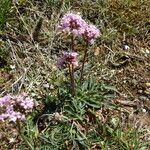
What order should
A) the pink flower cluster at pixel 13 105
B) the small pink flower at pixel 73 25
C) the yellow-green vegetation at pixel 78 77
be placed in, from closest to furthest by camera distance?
the pink flower cluster at pixel 13 105 → the small pink flower at pixel 73 25 → the yellow-green vegetation at pixel 78 77

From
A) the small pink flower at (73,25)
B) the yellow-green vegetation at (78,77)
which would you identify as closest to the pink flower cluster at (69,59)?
the small pink flower at (73,25)

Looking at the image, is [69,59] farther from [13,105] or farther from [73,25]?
[13,105]

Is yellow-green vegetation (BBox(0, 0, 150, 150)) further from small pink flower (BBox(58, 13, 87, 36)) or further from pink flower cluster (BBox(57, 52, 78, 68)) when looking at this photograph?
small pink flower (BBox(58, 13, 87, 36))

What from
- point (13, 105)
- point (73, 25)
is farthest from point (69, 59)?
point (13, 105)

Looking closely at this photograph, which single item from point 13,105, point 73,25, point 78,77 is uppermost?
point 73,25

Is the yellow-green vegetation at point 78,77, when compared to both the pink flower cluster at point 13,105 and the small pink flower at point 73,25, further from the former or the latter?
the small pink flower at point 73,25

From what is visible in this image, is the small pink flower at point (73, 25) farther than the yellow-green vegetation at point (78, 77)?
No

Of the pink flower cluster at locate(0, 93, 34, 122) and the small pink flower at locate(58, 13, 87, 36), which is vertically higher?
the small pink flower at locate(58, 13, 87, 36)

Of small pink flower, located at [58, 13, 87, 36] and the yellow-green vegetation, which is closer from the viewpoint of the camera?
small pink flower, located at [58, 13, 87, 36]

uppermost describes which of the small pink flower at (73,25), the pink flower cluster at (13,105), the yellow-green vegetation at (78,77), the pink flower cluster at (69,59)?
the small pink flower at (73,25)

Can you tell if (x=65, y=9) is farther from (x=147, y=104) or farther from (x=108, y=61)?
(x=147, y=104)

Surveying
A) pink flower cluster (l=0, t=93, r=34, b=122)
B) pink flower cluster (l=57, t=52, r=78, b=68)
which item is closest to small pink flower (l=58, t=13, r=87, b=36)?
pink flower cluster (l=57, t=52, r=78, b=68)

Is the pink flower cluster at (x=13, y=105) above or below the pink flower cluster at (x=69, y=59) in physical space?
below

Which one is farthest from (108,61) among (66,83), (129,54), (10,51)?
(10,51)
